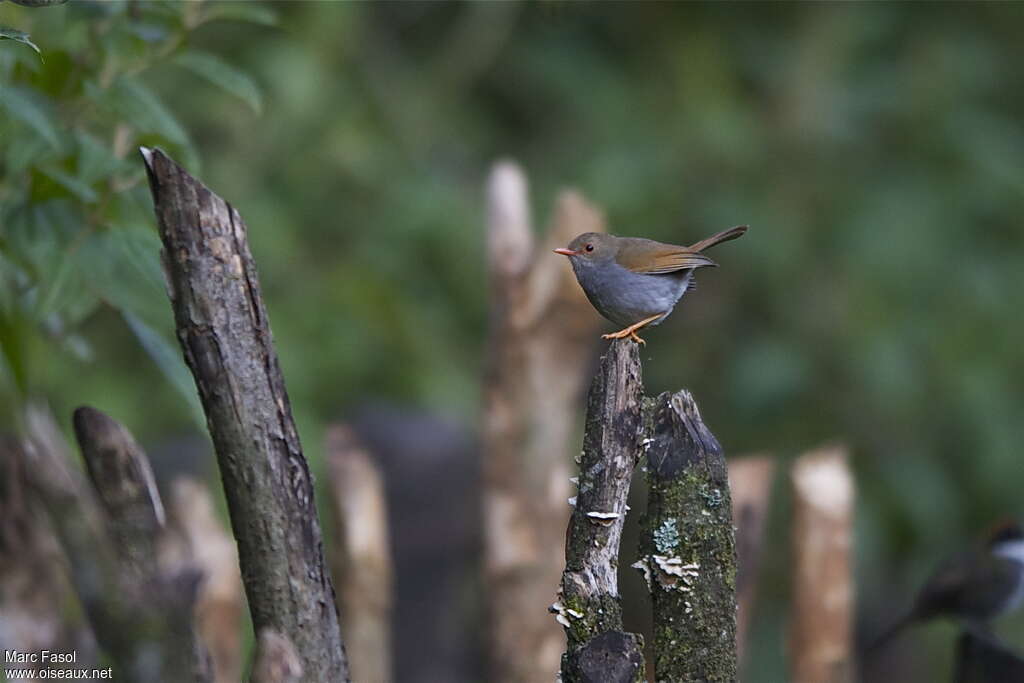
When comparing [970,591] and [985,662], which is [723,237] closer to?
[985,662]

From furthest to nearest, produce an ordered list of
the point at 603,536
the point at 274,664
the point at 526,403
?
1. the point at 526,403
2. the point at 603,536
3. the point at 274,664

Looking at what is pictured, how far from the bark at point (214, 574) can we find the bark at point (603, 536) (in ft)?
4.47

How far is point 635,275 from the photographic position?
1888 millimetres

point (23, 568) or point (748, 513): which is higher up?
point (748, 513)

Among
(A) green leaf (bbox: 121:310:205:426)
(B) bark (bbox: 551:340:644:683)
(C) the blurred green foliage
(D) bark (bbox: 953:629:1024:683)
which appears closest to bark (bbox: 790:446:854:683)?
(D) bark (bbox: 953:629:1024:683)

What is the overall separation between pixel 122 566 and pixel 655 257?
1.06 metres

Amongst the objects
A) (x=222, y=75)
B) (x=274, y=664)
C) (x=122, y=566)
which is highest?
(x=222, y=75)

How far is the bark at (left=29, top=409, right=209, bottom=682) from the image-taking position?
1118 millimetres

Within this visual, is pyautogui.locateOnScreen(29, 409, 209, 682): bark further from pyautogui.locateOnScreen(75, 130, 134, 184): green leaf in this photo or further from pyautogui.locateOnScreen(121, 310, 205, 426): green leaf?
pyautogui.locateOnScreen(75, 130, 134, 184): green leaf

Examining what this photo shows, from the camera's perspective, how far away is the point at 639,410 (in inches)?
53.6

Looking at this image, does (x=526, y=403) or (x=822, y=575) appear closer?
(x=822, y=575)

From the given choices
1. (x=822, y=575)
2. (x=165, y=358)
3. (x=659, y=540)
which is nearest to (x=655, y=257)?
(x=659, y=540)

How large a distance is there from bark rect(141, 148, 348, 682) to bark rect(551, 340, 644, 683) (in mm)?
274

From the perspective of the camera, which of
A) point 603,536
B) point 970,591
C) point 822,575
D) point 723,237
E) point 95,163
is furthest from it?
point 970,591
